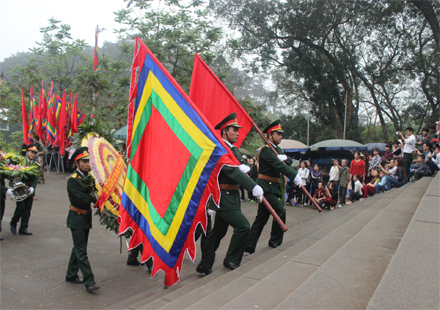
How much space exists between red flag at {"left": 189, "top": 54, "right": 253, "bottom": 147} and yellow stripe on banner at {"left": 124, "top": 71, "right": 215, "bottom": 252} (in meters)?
1.77

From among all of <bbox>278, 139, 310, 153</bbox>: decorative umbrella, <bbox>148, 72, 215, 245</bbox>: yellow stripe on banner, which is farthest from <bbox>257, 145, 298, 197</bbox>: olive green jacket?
<bbox>278, 139, 310, 153</bbox>: decorative umbrella

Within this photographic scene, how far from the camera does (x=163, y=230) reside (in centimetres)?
374

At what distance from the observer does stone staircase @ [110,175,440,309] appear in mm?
2496

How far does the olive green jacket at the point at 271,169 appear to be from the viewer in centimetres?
520

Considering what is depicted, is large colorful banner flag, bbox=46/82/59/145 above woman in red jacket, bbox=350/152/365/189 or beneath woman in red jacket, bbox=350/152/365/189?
above

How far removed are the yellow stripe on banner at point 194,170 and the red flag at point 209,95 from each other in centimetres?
177

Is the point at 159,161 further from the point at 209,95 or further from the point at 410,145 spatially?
the point at 410,145

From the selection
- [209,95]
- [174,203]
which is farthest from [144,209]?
[209,95]

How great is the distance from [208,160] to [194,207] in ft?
1.66

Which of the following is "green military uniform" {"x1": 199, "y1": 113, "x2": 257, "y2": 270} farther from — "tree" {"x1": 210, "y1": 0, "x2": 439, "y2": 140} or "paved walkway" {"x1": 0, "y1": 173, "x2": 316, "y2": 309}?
"tree" {"x1": 210, "y1": 0, "x2": 439, "y2": 140}

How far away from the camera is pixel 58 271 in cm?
509

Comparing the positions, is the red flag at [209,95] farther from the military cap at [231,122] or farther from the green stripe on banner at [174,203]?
the green stripe on banner at [174,203]

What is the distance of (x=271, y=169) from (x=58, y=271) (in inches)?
137

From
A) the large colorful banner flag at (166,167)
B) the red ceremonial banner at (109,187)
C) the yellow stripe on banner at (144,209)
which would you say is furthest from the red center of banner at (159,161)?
the red ceremonial banner at (109,187)
